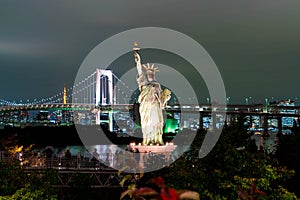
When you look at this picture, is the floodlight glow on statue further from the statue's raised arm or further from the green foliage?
the green foliage

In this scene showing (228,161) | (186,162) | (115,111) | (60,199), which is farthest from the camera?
(115,111)

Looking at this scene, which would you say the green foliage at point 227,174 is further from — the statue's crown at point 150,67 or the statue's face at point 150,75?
the statue's face at point 150,75

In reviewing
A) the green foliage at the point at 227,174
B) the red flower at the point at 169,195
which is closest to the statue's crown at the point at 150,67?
the green foliage at the point at 227,174

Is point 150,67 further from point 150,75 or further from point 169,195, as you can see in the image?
point 169,195

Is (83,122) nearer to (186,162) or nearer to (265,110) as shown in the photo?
(265,110)

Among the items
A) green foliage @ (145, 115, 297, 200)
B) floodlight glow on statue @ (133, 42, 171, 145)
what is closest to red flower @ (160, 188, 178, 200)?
green foliage @ (145, 115, 297, 200)

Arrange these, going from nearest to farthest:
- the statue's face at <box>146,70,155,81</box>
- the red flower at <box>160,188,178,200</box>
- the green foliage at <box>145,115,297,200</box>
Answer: the red flower at <box>160,188,178,200</box>
the green foliage at <box>145,115,297,200</box>
the statue's face at <box>146,70,155,81</box>

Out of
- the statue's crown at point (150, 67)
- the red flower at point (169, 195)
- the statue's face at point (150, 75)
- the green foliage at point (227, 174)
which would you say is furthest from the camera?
the statue's face at point (150, 75)

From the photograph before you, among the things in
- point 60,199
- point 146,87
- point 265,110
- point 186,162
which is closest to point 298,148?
point 186,162
